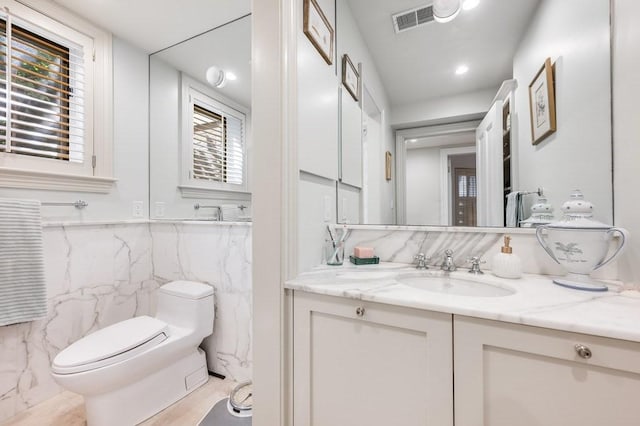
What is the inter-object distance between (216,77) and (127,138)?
0.81 metres

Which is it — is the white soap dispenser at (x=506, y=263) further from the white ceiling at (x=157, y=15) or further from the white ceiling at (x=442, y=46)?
the white ceiling at (x=157, y=15)

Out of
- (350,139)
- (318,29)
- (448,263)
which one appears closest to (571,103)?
(448,263)

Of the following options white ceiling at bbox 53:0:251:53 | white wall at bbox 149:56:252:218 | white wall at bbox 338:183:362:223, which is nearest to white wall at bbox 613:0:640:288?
white wall at bbox 338:183:362:223

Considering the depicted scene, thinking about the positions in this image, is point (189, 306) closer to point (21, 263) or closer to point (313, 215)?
point (21, 263)

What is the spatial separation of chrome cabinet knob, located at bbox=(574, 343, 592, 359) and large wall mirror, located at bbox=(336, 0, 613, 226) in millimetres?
594

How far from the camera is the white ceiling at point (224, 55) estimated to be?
1833mm

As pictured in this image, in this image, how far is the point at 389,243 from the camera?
126cm

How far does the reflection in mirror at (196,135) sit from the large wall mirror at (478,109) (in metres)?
0.98

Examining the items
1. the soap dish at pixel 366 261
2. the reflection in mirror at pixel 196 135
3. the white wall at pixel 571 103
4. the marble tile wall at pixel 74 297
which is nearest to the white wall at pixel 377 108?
the soap dish at pixel 366 261

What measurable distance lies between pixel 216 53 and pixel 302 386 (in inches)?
86.7

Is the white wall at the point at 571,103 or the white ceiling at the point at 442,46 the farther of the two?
the white ceiling at the point at 442,46

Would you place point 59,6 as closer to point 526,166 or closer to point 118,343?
point 118,343

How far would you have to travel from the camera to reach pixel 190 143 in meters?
2.03

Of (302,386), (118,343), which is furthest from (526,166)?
(118,343)
